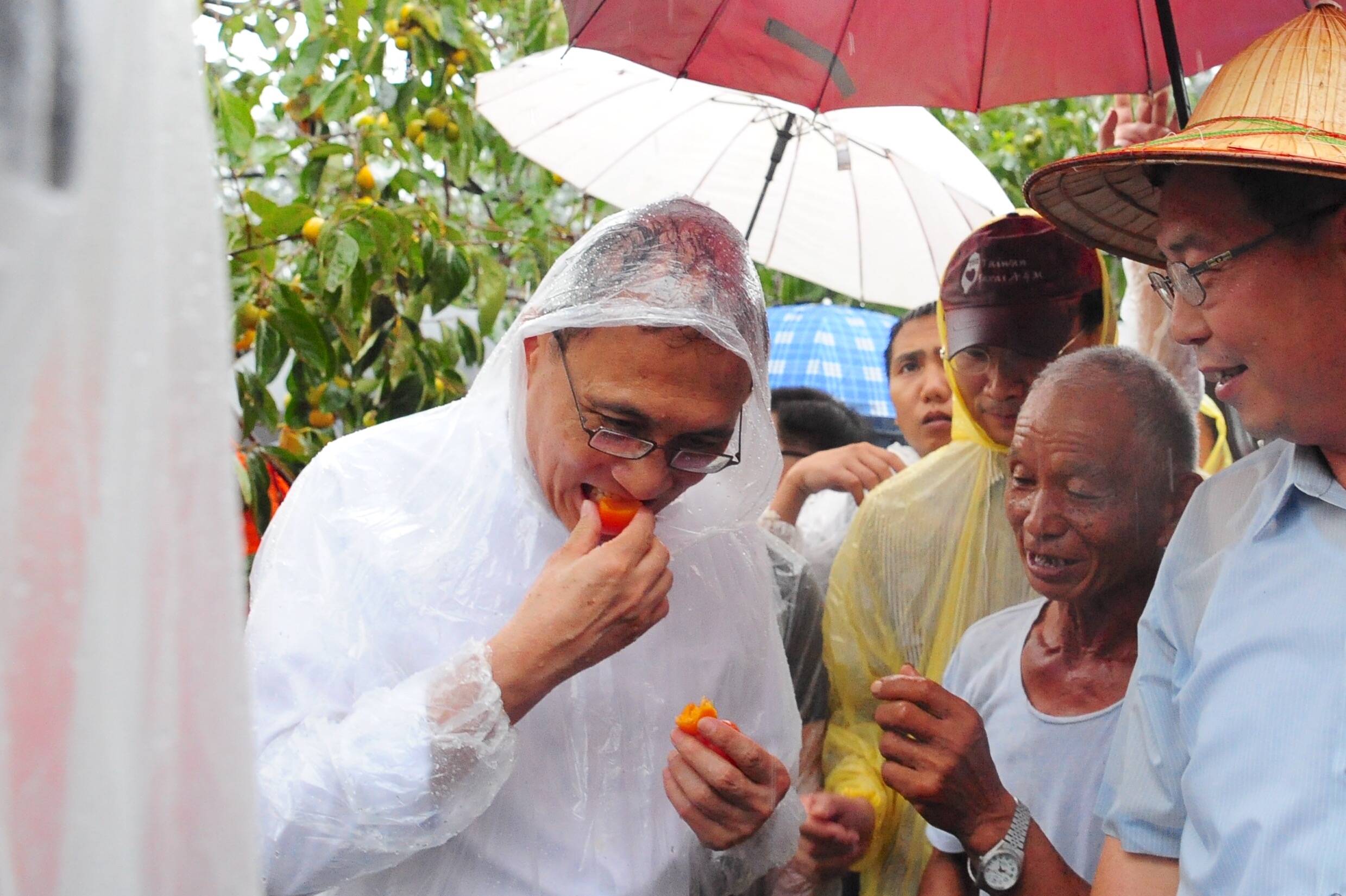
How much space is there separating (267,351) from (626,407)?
1.22 meters

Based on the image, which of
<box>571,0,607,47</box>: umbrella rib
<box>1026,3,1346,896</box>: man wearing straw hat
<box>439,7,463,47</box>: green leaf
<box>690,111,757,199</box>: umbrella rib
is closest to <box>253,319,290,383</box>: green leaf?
<box>571,0,607,47</box>: umbrella rib

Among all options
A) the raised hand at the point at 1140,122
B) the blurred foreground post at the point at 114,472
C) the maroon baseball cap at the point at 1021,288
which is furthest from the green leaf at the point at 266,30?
the blurred foreground post at the point at 114,472

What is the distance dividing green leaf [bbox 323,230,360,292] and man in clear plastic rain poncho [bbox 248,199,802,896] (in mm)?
704

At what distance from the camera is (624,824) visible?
1.99 meters

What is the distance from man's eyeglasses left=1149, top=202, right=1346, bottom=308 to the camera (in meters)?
1.64

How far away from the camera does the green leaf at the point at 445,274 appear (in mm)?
3166

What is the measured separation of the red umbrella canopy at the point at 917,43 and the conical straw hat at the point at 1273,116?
1.98ft

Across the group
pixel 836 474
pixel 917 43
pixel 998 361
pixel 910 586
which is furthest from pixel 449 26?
pixel 910 586

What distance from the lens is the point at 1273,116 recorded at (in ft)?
5.56

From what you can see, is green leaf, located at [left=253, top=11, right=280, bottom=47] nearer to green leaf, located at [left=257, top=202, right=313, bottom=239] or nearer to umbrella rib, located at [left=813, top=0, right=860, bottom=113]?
green leaf, located at [left=257, top=202, right=313, bottom=239]

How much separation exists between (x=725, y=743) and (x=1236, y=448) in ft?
10.3

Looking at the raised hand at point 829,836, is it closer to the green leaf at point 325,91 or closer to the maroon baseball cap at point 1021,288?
the maroon baseball cap at point 1021,288

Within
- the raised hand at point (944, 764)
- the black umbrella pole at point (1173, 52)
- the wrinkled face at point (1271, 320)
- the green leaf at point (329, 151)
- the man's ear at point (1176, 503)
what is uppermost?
the black umbrella pole at point (1173, 52)

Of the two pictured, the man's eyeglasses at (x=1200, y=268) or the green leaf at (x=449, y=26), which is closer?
the man's eyeglasses at (x=1200, y=268)
